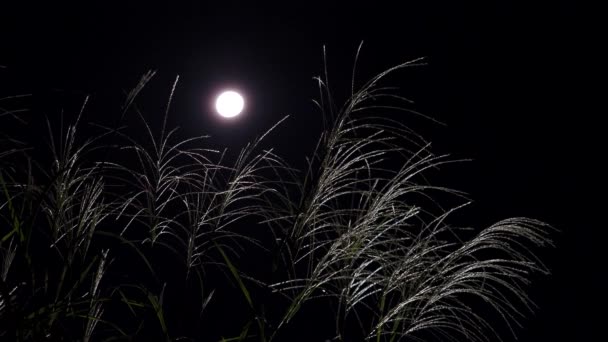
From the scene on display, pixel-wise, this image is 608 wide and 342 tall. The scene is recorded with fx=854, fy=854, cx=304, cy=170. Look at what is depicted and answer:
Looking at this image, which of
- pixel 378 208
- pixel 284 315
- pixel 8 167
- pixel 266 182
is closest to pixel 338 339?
pixel 284 315

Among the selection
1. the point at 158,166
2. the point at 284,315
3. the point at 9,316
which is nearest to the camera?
the point at 9,316

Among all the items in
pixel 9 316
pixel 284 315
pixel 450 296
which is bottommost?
pixel 450 296

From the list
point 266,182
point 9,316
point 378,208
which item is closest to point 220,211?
point 266,182

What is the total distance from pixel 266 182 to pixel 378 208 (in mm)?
371

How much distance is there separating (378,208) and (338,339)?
34cm

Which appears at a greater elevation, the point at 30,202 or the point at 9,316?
the point at 30,202

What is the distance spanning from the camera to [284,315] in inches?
80.3

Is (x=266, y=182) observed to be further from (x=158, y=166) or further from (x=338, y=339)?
(x=338, y=339)

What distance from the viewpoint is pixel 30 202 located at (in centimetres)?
208

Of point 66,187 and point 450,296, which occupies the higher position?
point 66,187

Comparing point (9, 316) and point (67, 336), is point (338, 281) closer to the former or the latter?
point (67, 336)

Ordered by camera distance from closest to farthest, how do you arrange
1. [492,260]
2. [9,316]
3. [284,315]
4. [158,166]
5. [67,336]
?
[9,316] < [67,336] < [284,315] < [492,260] < [158,166]

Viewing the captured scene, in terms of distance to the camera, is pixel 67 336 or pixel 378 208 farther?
pixel 378 208

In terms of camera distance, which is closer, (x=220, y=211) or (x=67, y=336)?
(x=67, y=336)
